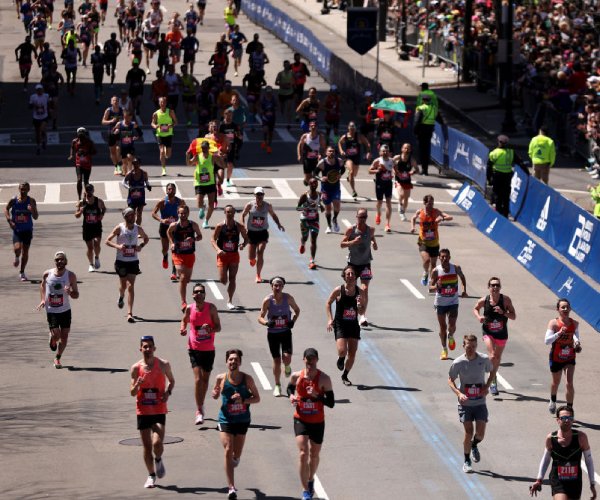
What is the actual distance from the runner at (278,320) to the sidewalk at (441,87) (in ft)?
54.3

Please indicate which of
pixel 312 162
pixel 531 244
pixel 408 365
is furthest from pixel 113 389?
pixel 312 162

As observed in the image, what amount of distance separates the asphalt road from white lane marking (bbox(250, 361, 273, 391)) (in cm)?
5

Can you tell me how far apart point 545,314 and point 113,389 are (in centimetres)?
851

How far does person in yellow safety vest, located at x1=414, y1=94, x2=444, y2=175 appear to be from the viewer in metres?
43.0

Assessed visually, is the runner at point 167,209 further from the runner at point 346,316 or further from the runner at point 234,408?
the runner at point 234,408

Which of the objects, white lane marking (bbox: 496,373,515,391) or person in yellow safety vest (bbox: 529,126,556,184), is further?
person in yellow safety vest (bbox: 529,126,556,184)

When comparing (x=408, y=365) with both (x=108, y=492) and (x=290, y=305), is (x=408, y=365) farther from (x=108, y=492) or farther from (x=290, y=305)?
(x=108, y=492)

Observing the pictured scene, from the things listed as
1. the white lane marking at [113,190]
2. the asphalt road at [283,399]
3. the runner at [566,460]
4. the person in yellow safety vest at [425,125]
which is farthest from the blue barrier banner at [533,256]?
the runner at [566,460]

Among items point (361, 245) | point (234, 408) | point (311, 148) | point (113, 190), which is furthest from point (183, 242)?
point (113, 190)

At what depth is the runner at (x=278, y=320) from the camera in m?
23.8

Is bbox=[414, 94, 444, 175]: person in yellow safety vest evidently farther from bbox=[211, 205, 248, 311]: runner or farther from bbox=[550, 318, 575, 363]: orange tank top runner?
bbox=[550, 318, 575, 363]: orange tank top runner

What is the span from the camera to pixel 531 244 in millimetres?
33188

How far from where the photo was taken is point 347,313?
80.3 feet

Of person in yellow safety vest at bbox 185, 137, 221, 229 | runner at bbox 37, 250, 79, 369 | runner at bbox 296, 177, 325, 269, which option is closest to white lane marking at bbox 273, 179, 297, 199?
person in yellow safety vest at bbox 185, 137, 221, 229
